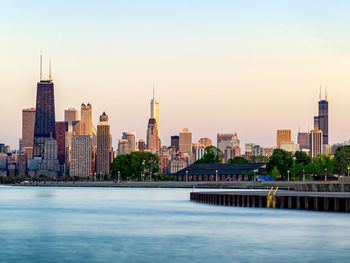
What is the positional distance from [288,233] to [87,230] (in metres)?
20.6

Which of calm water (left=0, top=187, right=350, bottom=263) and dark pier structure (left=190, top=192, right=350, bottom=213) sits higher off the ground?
dark pier structure (left=190, top=192, right=350, bottom=213)

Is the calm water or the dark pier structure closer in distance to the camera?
the calm water

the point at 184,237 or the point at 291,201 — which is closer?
the point at 184,237

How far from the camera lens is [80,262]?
45.2m

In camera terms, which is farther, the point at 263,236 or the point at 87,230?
the point at 87,230

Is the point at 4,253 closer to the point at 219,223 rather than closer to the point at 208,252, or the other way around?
the point at 208,252

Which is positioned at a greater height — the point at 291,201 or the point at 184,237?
the point at 291,201

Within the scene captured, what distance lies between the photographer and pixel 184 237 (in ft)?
193

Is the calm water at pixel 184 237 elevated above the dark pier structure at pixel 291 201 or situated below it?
below

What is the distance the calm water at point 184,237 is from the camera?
47.6 meters

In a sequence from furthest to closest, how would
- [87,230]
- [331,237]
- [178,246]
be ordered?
[87,230] → [331,237] → [178,246]

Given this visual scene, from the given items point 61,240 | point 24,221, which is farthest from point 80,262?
point 24,221

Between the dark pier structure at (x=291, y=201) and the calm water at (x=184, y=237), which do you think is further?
the dark pier structure at (x=291, y=201)

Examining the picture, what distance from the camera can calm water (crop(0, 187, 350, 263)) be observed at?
4762cm
